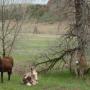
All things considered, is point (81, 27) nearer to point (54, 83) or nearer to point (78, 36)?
point (78, 36)

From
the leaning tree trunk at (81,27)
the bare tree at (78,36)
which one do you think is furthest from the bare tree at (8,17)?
the leaning tree trunk at (81,27)

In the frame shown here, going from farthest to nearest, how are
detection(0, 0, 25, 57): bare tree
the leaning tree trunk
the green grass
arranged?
detection(0, 0, 25, 57): bare tree, the leaning tree trunk, the green grass

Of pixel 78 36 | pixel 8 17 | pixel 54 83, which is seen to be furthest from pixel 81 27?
pixel 8 17

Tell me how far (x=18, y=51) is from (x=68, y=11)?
14.4 metres

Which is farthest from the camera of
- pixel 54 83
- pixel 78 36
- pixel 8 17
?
pixel 8 17

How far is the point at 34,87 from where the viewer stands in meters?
18.6

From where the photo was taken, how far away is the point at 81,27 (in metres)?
22.5

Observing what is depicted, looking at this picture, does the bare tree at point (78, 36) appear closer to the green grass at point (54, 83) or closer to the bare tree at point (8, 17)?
the green grass at point (54, 83)

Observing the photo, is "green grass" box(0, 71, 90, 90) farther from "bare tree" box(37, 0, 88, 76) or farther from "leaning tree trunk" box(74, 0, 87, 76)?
"leaning tree trunk" box(74, 0, 87, 76)

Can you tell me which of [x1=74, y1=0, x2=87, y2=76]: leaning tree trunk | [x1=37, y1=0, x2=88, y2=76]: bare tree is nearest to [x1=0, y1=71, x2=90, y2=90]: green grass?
[x1=37, y1=0, x2=88, y2=76]: bare tree

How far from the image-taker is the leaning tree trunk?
22.3 m

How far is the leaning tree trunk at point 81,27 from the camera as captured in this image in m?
22.3

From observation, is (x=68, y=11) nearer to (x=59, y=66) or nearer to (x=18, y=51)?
(x=59, y=66)

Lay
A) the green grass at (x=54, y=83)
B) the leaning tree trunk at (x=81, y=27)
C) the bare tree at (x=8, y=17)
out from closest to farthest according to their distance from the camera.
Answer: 1. the green grass at (x=54, y=83)
2. the leaning tree trunk at (x=81, y=27)
3. the bare tree at (x=8, y=17)
